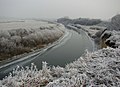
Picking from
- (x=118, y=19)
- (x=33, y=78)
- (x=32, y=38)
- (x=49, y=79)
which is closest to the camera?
(x=33, y=78)

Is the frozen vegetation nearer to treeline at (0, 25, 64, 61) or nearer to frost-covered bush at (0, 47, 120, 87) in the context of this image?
treeline at (0, 25, 64, 61)

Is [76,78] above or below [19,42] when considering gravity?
above

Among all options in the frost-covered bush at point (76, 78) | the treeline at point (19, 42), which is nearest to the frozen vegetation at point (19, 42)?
the treeline at point (19, 42)

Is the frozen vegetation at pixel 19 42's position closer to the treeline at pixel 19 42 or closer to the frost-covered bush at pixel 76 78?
the treeline at pixel 19 42

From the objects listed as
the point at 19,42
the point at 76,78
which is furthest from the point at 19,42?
the point at 76,78

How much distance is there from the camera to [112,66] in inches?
526

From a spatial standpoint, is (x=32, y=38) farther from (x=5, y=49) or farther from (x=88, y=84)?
(x=88, y=84)

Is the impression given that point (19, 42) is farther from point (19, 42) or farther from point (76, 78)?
point (76, 78)

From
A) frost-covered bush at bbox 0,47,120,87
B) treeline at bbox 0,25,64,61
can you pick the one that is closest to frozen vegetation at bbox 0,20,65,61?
treeline at bbox 0,25,64,61

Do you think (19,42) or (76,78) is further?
(19,42)

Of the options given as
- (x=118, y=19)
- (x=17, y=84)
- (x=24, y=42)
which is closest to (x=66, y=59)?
(x=24, y=42)

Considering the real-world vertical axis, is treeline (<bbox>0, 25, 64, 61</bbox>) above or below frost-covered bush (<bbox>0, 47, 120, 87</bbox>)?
below

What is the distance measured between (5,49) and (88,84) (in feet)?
67.3

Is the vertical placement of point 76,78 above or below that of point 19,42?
above
